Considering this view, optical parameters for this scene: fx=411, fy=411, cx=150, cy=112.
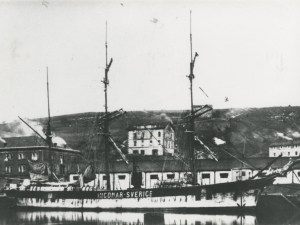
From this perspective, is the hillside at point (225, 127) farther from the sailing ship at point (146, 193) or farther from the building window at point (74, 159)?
the sailing ship at point (146, 193)

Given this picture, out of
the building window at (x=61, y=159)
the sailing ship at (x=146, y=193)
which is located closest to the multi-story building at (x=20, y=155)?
the building window at (x=61, y=159)

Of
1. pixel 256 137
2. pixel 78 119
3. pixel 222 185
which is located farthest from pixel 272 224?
pixel 78 119

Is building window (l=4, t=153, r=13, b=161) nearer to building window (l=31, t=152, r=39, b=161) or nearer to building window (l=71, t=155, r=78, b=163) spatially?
building window (l=31, t=152, r=39, b=161)

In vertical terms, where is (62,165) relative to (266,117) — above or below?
below

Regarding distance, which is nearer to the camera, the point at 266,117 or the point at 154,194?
the point at 154,194

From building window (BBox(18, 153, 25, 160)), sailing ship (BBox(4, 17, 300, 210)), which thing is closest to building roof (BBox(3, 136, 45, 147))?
building window (BBox(18, 153, 25, 160))

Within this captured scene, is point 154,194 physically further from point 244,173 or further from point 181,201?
point 244,173

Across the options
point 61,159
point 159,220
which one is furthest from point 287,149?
point 159,220

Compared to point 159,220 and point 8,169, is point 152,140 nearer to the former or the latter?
point 8,169
